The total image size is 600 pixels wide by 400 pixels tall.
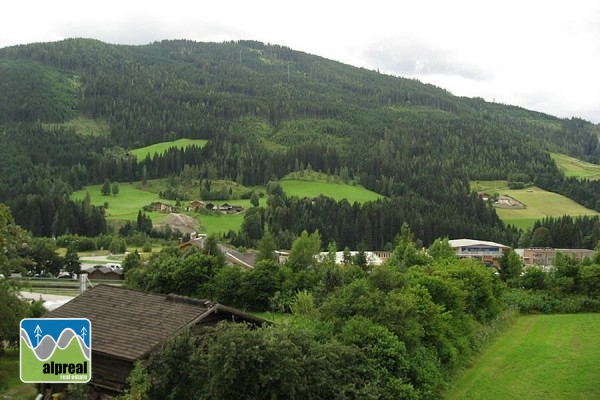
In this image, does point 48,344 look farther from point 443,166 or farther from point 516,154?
point 516,154

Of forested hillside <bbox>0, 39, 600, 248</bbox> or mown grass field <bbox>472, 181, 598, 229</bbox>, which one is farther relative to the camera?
mown grass field <bbox>472, 181, 598, 229</bbox>

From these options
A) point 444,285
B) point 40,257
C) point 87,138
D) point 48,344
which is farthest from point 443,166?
point 48,344

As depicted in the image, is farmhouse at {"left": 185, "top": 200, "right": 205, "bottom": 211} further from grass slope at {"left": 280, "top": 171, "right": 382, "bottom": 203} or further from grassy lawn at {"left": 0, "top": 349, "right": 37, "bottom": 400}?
grassy lawn at {"left": 0, "top": 349, "right": 37, "bottom": 400}

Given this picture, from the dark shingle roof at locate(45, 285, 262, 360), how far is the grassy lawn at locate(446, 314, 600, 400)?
40.1 feet

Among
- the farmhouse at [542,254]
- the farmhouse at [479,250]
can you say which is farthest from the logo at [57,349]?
the farmhouse at [542,254]

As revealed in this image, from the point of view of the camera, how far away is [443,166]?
16375 cm

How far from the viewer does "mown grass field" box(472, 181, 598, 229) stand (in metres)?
130

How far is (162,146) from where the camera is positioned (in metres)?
172

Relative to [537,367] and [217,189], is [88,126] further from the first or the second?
[537,367]

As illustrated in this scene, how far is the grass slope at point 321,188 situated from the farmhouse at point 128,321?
10898cm

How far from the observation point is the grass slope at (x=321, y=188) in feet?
443

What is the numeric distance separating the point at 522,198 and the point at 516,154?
39513 millimetres

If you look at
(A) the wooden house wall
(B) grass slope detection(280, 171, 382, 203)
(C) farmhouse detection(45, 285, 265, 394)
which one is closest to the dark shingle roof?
(C) farmhouse detection(45, 285, 265, 394)

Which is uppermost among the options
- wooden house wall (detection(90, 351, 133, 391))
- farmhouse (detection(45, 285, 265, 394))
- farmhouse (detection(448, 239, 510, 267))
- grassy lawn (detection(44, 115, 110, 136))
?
grassy lawn (detection(44, 115, 110, 136))
